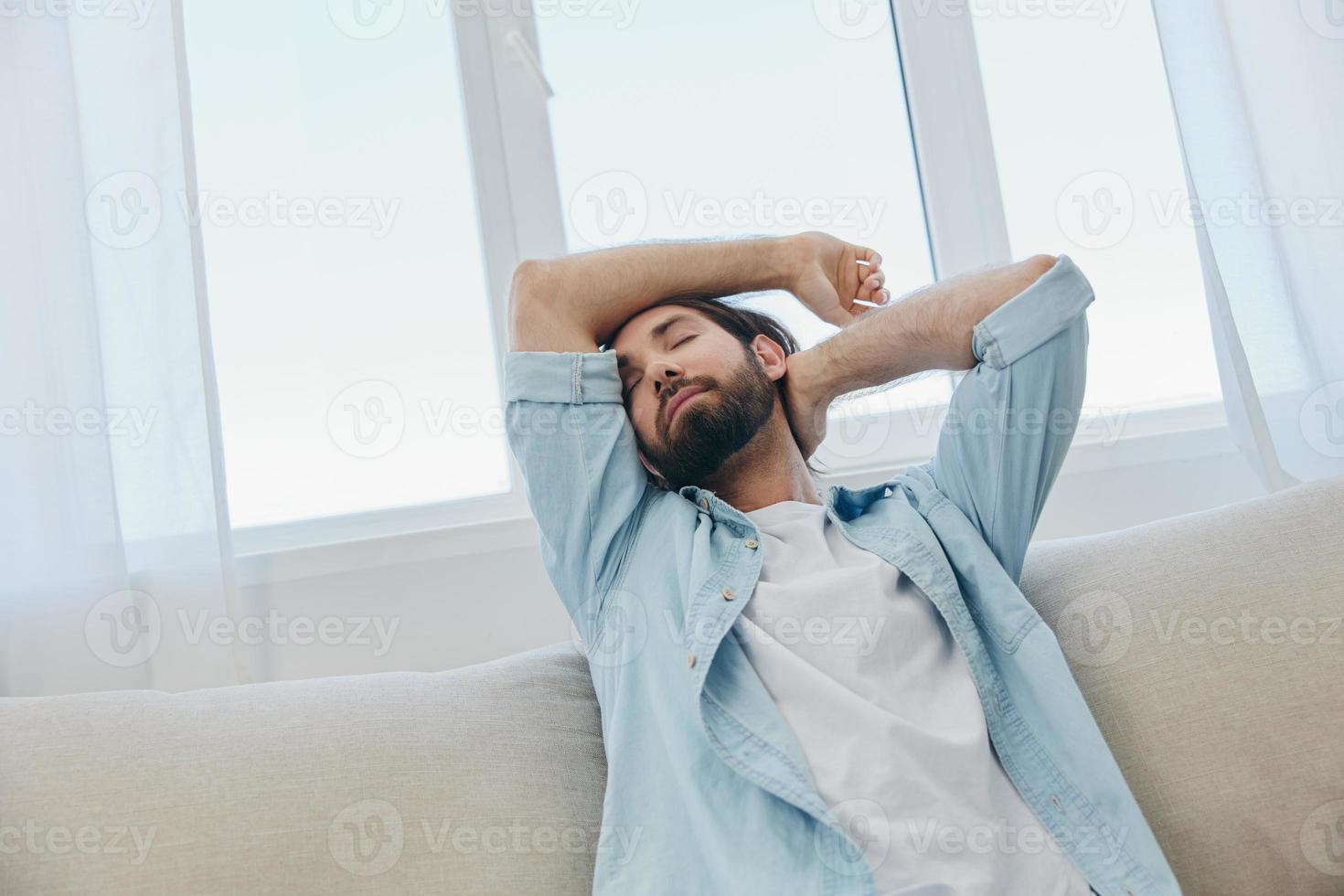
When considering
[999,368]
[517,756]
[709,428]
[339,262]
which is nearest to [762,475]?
[709,428]

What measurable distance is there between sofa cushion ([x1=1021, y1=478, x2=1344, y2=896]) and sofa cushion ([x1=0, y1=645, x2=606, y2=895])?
64 centimetres

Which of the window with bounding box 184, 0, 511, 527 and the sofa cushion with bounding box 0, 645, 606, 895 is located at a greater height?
the window with bounding box 184, 0, 511, 527

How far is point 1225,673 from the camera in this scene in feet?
3.97

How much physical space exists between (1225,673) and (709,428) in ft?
2.28

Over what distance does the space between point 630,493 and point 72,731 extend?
680mm

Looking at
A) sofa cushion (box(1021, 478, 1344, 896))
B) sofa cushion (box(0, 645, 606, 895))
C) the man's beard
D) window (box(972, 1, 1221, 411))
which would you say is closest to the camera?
sofa cushion (box(0, 645, 606, 895))

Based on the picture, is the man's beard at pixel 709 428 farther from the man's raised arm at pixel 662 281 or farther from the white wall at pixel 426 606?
the white wall at pixel 426 606

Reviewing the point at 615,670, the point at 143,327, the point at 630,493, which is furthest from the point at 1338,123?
the point at 143,327

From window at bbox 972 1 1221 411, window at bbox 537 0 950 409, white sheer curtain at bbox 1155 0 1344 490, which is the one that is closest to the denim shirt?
window at bbox 537 0 950 409

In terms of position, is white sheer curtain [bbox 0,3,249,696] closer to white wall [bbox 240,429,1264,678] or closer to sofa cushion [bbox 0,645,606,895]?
white wall [bbox 240,429,1264,678]

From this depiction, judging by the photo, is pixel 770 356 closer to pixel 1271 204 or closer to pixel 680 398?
pixel 680 398

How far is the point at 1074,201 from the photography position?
2150 millimetres

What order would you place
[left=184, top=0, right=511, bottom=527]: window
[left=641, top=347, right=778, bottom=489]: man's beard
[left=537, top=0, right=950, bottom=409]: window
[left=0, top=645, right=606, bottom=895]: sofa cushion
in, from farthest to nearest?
1. [left=537, top=0, right=950, bottom=409]: window
2. [left=184, top=0, right=511, bottom=527]: window
3. [left=641, top=347, right=778, bottom=489]: man's beard
4. [left=0, top=645, right=606, bottom=895]: sofa cushion

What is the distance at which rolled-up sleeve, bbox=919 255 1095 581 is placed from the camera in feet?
3.97
